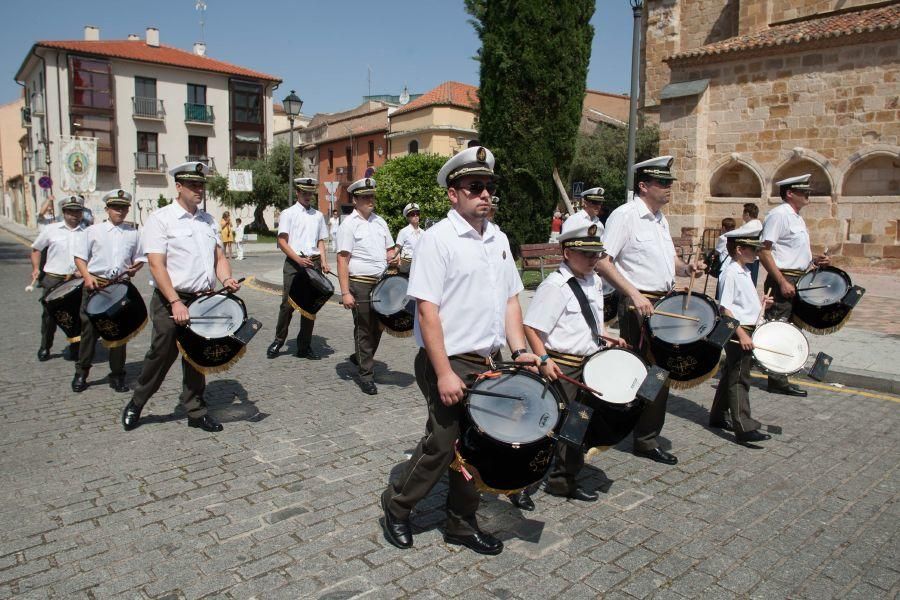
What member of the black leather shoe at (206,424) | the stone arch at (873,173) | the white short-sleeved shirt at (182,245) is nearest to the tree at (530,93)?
the stone arch at (873,173)

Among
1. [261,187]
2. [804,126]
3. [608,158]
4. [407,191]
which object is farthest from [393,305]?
[261,187]

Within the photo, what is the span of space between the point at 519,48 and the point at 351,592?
16846mm

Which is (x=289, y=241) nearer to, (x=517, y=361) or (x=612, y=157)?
(x=517, y=361)

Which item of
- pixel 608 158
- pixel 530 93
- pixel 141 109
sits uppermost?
pixel 141 109

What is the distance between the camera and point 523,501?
4.17 m

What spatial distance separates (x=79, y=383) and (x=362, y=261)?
3.06 metres

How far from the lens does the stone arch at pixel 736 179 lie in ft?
64.1

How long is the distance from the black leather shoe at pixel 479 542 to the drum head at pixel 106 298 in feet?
13.6

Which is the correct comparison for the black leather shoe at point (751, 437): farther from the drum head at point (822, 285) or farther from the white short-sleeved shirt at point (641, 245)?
the drum head at point (822, 285)

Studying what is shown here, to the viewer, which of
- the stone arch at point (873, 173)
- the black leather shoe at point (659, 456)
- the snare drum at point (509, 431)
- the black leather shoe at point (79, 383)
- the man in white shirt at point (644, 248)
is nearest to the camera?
the snare drum at point (509, 431)

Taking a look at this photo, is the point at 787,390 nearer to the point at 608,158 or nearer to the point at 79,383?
the point at 79,383

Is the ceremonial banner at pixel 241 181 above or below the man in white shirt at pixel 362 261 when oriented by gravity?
above

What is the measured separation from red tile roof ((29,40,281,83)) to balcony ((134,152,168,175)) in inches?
244

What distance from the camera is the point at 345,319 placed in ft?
36.9
